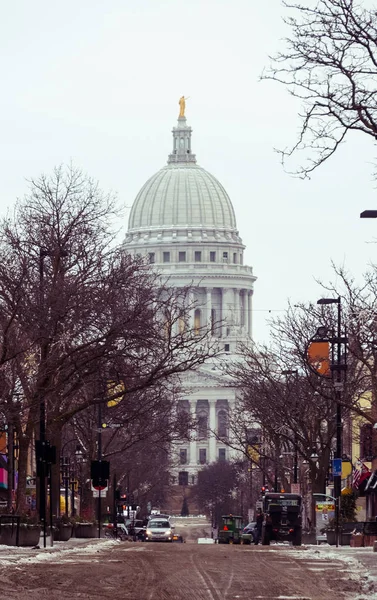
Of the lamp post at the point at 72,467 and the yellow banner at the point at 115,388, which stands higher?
the yellow banner at the point at 115,388

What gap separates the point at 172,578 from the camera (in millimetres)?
26422

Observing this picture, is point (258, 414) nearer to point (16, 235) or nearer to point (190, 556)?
point (16, 235)

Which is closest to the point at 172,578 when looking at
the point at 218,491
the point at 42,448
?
the point at 42,448

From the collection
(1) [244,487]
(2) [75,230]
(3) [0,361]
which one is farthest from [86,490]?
(1) [244,487]

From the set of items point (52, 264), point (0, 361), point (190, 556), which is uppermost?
point (52, 264)

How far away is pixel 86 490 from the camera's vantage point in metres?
85.9

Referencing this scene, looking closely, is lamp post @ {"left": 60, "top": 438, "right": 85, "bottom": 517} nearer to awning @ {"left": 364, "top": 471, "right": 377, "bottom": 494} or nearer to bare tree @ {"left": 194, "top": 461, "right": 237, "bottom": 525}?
awning @ {"left": 364, "top": 471, "right": 377, "bottom": 494}

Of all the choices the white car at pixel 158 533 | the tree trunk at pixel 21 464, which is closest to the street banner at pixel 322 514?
the tree trunk at pixel 21 464

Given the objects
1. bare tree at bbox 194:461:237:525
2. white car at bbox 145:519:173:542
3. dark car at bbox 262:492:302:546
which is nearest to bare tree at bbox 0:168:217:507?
dark car at bbox 262:492:302:546

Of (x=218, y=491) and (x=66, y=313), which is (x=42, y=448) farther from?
(x=218, y=491)

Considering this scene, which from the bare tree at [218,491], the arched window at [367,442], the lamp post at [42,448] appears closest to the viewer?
the lamp post at [42,448]

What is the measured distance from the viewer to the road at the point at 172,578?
22.6 meters

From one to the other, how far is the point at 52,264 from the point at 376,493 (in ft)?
91.7

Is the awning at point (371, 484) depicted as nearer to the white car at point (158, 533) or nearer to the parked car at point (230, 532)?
the parked car at point (230, 532)
